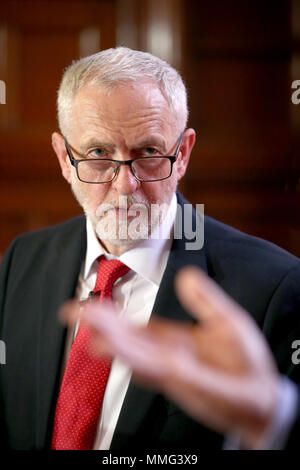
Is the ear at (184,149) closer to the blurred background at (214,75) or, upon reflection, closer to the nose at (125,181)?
the nose at (125,181)

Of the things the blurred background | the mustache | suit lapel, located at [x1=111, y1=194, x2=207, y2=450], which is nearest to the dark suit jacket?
suit lapel, located at [x1=111, y1=194, x2=207, y2=450]

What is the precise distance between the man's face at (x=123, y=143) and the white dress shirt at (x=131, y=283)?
30 mm

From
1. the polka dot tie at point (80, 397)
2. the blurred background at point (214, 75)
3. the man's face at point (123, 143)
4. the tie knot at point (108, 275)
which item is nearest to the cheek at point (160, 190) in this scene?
the man's face at point (123, 143)

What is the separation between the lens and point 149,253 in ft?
3.14

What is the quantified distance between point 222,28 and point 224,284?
66 cm

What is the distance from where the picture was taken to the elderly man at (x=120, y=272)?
2.85ft

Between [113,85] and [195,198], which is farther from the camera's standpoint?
[195,198]

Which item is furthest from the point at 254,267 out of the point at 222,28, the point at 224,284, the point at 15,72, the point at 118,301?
the point at 15,72

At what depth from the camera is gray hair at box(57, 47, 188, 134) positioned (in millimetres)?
871

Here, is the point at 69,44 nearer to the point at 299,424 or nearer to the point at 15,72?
the point at 15,72

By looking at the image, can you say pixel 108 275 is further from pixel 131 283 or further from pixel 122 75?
pixel 122 75
